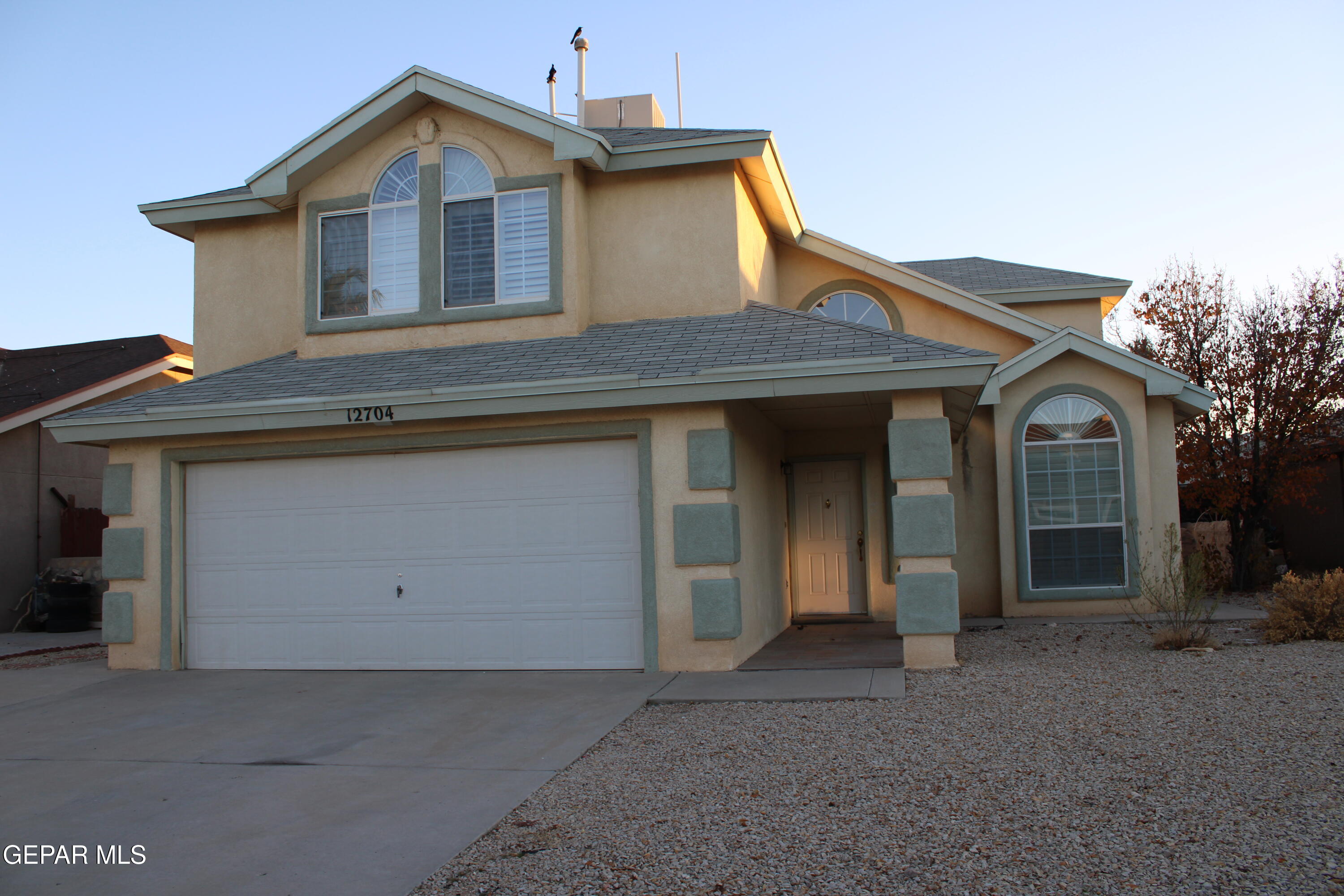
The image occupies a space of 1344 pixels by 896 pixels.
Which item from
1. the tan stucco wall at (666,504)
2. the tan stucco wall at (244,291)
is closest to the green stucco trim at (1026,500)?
the tan stucco wall at (666,504)

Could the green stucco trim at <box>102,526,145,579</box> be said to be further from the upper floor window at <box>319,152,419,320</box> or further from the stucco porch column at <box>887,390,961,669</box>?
the stucco porch column at <box>887,390,961,669</box>

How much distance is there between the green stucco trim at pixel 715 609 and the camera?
9203 millimetres

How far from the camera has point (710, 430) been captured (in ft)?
30.6

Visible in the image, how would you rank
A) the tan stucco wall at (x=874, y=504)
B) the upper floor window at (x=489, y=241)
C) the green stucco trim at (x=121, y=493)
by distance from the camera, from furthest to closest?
the tan stucco wall at (x=874, y=504), the upper floor window at (x=489, y=241), the green stucco trim at (x=121, y=493)

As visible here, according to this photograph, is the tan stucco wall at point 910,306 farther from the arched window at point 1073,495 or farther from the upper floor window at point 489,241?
the upper floor window at point 489,241

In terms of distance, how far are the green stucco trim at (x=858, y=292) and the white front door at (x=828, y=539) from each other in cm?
221

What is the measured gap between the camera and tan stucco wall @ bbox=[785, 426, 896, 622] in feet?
45.6

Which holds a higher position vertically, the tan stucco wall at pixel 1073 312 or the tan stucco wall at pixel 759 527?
the tan stucco wall at pixel 1073 312

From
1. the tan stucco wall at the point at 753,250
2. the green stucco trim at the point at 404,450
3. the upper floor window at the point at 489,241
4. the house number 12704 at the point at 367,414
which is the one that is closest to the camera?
the green stucco trim at the point at 404,450

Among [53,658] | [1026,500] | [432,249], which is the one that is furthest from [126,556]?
[1026,500]

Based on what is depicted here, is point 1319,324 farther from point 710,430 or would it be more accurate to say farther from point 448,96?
point 448,96

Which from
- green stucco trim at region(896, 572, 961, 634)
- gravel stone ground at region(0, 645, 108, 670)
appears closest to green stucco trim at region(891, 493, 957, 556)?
green stucco trim at region(896, 572, 961, 634)

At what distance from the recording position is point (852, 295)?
14.6 meters
